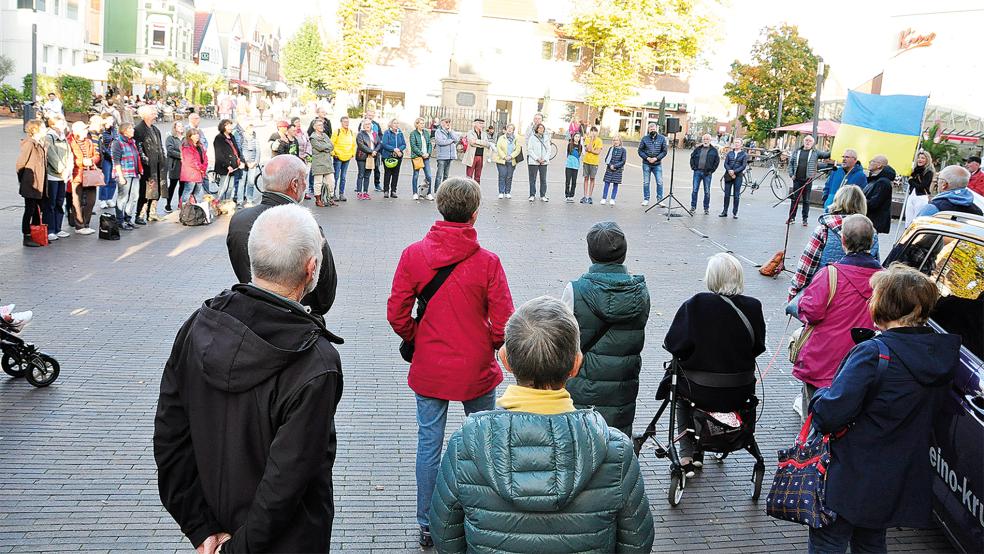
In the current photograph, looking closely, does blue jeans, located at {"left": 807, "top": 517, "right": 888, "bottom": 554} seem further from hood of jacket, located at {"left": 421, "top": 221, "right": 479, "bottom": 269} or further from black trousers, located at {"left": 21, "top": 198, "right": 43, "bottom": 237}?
black trousers, located at {"left": 21, "top": 198, "right": 43, "bottom": 237}

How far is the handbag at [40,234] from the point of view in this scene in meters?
11.5

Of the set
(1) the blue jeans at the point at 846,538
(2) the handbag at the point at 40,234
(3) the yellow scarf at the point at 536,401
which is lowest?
(2) the handbag at the point at 40,234

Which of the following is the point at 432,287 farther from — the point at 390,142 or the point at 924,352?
the point at 390,142

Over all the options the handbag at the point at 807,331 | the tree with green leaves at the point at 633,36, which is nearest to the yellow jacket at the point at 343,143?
the handbag at the point at 807,331

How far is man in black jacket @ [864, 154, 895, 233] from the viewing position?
11586 mm

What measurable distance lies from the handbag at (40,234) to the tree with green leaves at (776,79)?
48.1 m

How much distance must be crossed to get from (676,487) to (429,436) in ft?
5.50


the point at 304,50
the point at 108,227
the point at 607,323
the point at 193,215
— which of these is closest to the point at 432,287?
the point at 607,323

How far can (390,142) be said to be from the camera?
19.2m

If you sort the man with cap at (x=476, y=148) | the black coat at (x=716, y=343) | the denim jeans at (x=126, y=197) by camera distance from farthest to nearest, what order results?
the man with cap at (x=476, y=148) → the denim jeans at (x=126, y=197) → the black coat at (x=716, y=343)

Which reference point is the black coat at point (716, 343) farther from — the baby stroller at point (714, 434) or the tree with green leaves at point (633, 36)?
Answer: the tree with green leaves at point (633, 36)

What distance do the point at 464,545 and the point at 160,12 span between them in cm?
8141

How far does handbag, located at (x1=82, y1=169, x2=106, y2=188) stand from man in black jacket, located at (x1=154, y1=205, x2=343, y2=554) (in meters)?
11.0

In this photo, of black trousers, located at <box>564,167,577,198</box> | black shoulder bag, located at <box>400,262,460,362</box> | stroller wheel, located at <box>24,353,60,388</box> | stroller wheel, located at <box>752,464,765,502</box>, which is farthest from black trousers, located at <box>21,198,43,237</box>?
black trousers, located at <box>564,167,577,198</box>
